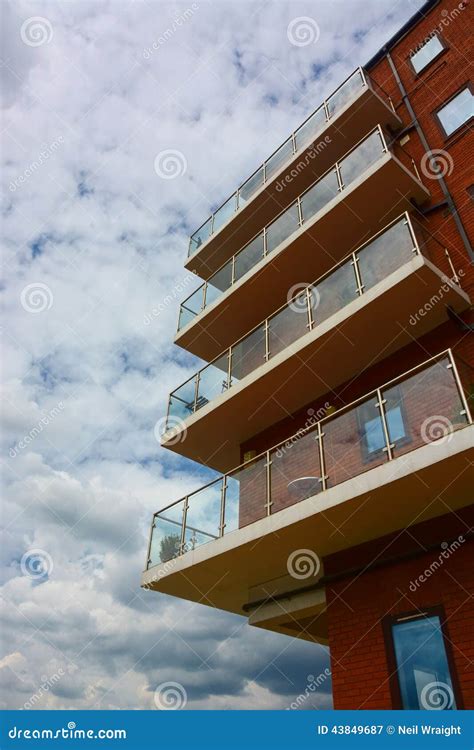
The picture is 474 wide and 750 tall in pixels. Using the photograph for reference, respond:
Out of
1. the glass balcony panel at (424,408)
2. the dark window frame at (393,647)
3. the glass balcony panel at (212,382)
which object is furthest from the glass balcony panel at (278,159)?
the dark window frame at (393,647)

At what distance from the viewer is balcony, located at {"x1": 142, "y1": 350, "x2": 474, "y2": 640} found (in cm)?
605

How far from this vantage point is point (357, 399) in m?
8.02

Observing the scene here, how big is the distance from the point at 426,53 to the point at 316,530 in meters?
12.6

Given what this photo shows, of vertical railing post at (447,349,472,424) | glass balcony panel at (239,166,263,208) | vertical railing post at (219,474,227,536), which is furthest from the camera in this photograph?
glass balcony panel at (239,166,263,208)

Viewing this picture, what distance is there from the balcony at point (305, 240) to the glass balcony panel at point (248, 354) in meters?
1.85

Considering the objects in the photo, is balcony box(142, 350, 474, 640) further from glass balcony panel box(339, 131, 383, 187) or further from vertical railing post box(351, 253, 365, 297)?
glass balcony panel box(339, 131, 383, 187)

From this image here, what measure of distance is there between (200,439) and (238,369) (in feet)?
6.36

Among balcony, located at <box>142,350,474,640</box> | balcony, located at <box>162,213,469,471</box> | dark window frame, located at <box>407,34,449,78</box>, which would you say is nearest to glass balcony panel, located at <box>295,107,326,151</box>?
dark window frame, located at <box>407,34,449,78</box>

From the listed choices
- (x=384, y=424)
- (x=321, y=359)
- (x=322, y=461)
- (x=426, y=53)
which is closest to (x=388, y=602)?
(x=322, y=461)

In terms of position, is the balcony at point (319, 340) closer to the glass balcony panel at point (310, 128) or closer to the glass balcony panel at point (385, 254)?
the glass balcony panel at point (385, 254)

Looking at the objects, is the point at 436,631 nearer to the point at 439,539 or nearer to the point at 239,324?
the point at 439,539

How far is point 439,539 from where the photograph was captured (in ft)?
22.1

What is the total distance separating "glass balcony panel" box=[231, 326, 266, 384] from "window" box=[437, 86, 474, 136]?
618 centimetres
